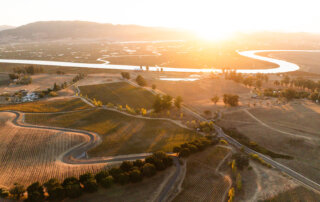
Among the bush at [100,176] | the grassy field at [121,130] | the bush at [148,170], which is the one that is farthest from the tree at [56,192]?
the grassy field at [121,130]

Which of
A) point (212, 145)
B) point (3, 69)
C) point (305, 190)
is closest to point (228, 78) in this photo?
point (212, 145)

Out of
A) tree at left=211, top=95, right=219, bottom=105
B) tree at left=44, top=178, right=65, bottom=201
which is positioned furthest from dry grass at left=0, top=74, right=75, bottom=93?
tree at left=44, top=178, right=65, bottom=201

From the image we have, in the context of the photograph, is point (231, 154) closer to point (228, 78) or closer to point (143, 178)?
point (143, 178)

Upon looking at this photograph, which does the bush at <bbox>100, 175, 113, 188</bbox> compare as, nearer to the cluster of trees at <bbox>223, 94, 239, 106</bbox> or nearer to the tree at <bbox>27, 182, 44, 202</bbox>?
the tree at <bbox>27, 182, 44, 202</bbox>

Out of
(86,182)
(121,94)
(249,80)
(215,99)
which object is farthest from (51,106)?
(249,80)

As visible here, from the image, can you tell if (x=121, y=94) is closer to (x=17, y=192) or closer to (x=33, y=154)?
(x=33, y=154)
